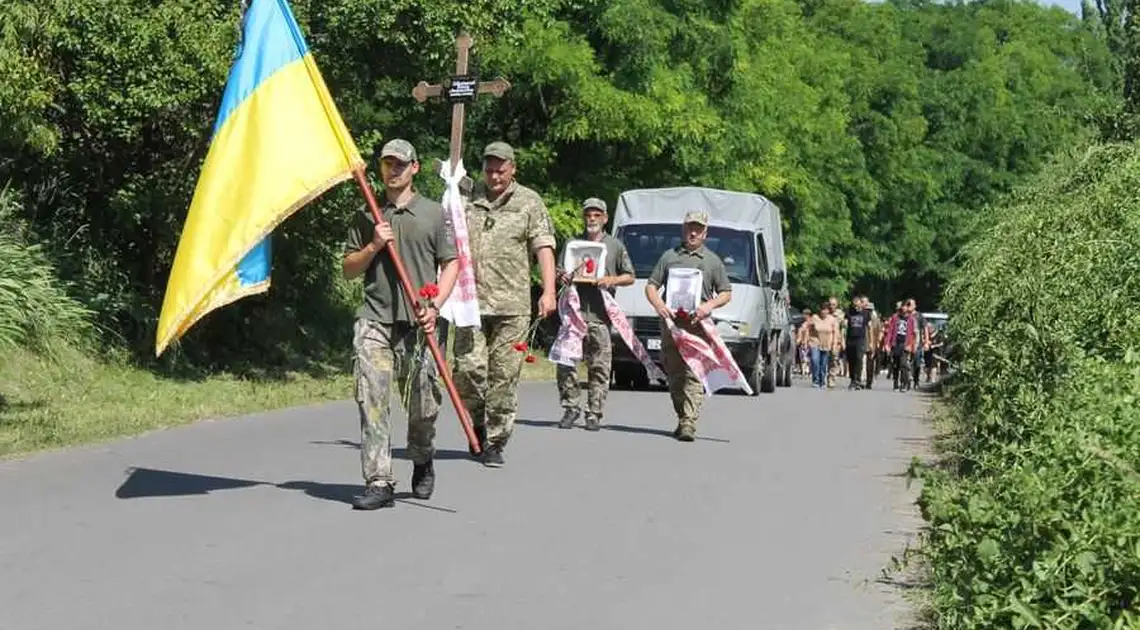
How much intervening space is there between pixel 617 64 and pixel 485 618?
29.2 meters

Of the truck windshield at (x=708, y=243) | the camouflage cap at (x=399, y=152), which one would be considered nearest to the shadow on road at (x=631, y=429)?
the camouflage cap at (x=399, y=152)

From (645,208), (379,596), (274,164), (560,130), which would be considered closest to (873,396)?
(645,208)

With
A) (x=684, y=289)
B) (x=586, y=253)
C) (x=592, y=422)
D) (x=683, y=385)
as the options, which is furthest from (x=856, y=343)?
(x=683, y=385)

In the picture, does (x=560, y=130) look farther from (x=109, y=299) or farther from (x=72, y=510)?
(x=72, y=510)

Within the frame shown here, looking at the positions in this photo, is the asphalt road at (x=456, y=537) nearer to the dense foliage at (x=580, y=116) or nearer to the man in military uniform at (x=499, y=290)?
the man in military uniform at (x=499, y=290)

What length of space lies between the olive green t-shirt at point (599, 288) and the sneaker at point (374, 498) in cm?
680

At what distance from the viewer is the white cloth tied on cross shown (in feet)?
39.7

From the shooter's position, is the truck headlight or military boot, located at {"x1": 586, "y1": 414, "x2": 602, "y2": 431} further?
the truck headlight

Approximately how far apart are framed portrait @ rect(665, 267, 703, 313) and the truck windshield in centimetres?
1123

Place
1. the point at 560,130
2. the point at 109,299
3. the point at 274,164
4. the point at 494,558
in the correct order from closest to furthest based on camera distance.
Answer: the point at 494,558 < the point at 274,164 < the point at 109,299 < the point at 560,130

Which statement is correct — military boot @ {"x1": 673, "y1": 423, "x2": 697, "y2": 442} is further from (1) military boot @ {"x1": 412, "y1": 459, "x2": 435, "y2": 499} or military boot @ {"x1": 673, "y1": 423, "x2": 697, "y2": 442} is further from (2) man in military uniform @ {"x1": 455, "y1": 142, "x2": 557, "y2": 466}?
(1) military boot @ {"x1": 412, "y1": 459, "x2": 435, "y2": 499}

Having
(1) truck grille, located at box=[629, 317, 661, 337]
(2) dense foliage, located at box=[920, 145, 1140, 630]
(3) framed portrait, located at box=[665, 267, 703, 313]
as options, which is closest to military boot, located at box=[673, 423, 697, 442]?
(3) framed portrait, located at box=[665, 267, 703, 313]

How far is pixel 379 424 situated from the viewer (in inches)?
415

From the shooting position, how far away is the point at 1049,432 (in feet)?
24.5
